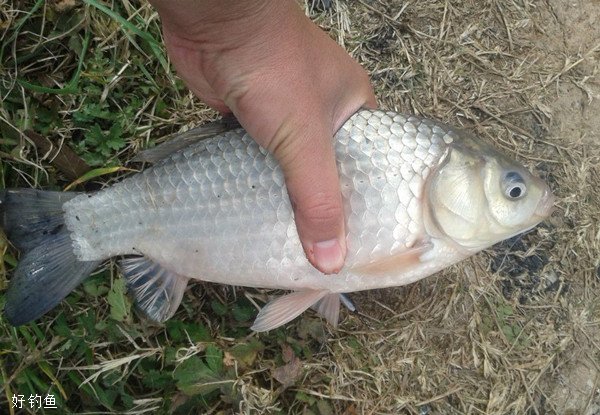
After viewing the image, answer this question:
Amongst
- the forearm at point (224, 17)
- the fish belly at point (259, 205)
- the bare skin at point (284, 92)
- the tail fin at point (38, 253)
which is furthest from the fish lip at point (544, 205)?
the tail fin at point (38, 253)

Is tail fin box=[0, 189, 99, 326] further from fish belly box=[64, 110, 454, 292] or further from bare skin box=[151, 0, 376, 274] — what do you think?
bare skin box=[151, 0, 376, 274]

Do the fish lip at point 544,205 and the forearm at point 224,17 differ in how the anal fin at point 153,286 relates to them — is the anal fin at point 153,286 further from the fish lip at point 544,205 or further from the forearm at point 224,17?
the fish lip at point 544,205

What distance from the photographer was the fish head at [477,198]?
7.15 feet

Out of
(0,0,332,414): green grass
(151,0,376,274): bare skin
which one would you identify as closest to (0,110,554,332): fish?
(151,0,376,274): bare skin

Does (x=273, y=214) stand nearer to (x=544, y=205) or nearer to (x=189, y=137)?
(x=189, y=137)

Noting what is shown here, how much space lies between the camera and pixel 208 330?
284 centimetres

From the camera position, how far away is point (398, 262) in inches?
86.4

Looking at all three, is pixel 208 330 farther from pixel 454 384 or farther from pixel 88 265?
pixel 454 384

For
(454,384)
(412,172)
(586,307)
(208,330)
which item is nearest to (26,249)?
(208,330)

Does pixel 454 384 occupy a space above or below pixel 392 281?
below

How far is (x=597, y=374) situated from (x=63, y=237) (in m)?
2.75

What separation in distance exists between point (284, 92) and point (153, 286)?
3.42 feet

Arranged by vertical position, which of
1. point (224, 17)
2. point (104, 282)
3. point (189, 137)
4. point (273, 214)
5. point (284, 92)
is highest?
point (224, 17)

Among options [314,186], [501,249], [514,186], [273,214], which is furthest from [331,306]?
[501,249]
